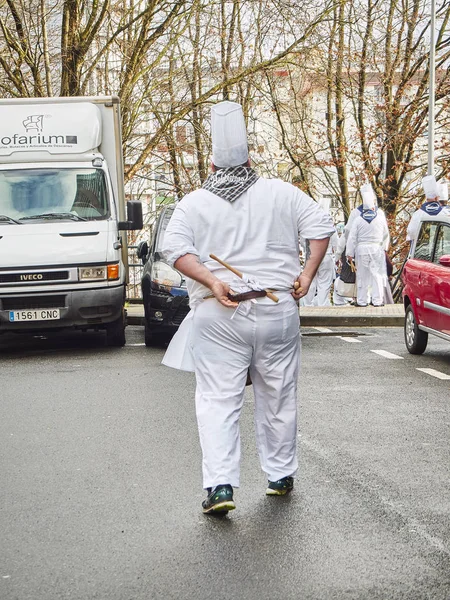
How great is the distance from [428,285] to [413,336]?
102 cm

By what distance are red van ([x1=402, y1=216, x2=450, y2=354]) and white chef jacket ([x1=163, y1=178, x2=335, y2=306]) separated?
560 cm

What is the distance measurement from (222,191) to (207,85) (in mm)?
23832

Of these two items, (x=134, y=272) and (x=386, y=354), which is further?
(x=134, y=272)

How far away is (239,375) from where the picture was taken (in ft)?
18.2

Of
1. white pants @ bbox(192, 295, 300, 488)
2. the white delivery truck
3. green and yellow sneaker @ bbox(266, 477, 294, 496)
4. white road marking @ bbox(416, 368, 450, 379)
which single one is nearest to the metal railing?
the white delivery truck

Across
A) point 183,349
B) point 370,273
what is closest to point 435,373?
point 183,349

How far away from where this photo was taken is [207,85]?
28.8 meters

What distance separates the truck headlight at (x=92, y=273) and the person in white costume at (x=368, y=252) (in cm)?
761

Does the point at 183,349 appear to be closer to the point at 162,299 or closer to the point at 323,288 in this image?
the point at 162,299

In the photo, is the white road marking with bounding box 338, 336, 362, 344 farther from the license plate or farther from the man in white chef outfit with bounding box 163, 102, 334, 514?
the man in white chef outfit with bounding box 163, 102, 334, 514

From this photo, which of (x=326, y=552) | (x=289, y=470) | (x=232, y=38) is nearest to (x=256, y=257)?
(x=289, y=470)

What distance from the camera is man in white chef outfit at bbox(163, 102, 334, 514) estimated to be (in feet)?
17.9

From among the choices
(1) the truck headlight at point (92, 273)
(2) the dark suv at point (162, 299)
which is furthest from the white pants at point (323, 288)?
(1) the truck headlight at point (92, 273)

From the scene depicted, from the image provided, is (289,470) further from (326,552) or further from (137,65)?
(137,65)
